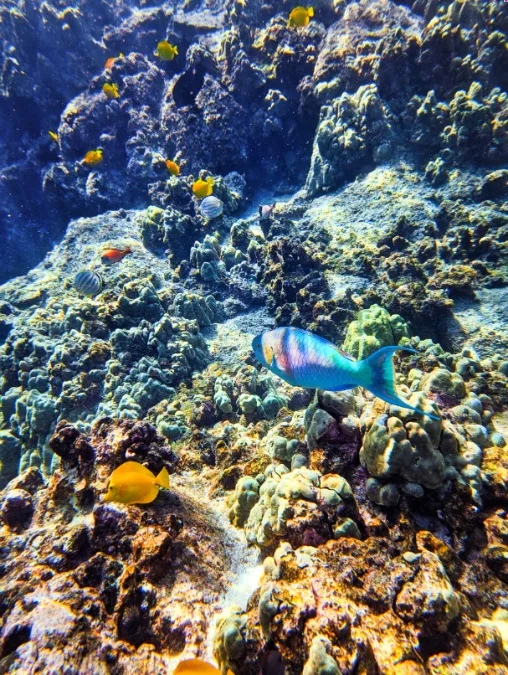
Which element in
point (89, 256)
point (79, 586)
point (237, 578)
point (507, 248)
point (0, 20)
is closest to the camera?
point (79, 586)

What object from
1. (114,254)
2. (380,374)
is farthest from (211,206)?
(380,374)

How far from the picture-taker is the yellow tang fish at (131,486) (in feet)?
7.00

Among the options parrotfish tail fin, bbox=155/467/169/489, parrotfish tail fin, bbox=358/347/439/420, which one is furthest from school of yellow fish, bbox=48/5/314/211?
parrotfish tail fin, bbox=358/347/439/420

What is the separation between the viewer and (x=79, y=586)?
6.66ft

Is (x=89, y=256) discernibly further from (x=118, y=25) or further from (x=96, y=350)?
(x=118, y=25)

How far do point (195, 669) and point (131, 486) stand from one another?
3.48 ft

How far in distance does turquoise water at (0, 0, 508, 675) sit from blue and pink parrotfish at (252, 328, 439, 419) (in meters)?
0.02

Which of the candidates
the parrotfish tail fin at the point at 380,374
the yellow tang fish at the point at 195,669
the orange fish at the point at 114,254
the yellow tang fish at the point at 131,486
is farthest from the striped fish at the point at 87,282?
the yellow tang fish at the point at 195,669

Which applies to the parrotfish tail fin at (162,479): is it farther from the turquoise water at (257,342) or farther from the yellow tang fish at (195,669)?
the yellow tang fish at (195,669)

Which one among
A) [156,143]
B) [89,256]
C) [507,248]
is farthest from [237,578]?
[156,143]

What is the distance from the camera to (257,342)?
92.7 inches

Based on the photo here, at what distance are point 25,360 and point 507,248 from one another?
936 cm

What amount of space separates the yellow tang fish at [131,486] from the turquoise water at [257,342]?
2cm

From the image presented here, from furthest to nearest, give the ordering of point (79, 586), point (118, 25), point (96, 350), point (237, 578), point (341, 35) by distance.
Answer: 1. point (118, 25)
2. point (341, 35)
3. point (96, 350)
4. point (237, 578)
5. point (79, 586)
